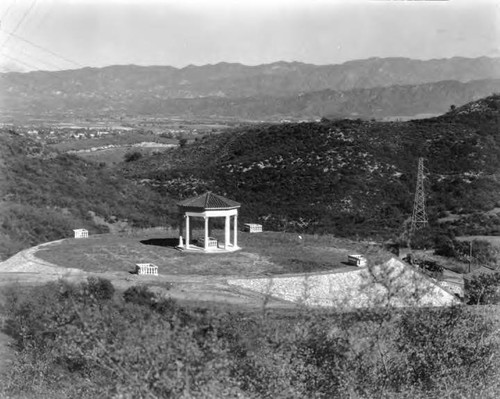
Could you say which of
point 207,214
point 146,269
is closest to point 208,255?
point 207,214

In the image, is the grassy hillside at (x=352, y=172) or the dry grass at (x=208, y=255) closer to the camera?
the dry grass at (x=208, y=255)

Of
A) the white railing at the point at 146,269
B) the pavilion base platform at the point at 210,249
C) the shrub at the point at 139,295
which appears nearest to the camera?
the shrub at the point at 139,295

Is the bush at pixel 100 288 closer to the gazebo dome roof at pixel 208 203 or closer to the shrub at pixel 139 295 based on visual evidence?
the shrub at pixel 139 295

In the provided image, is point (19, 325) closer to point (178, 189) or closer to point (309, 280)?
point (309, 280)

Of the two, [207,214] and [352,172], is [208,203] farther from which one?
[352,172]

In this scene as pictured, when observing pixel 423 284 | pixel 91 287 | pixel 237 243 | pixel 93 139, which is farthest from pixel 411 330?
pixel 93 139

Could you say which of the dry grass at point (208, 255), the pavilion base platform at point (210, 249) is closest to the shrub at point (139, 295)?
the dry grass at point (208, 255)

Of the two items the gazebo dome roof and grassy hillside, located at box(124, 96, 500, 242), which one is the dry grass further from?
grassy hillside, located at box(124, 96, 500, 242)
